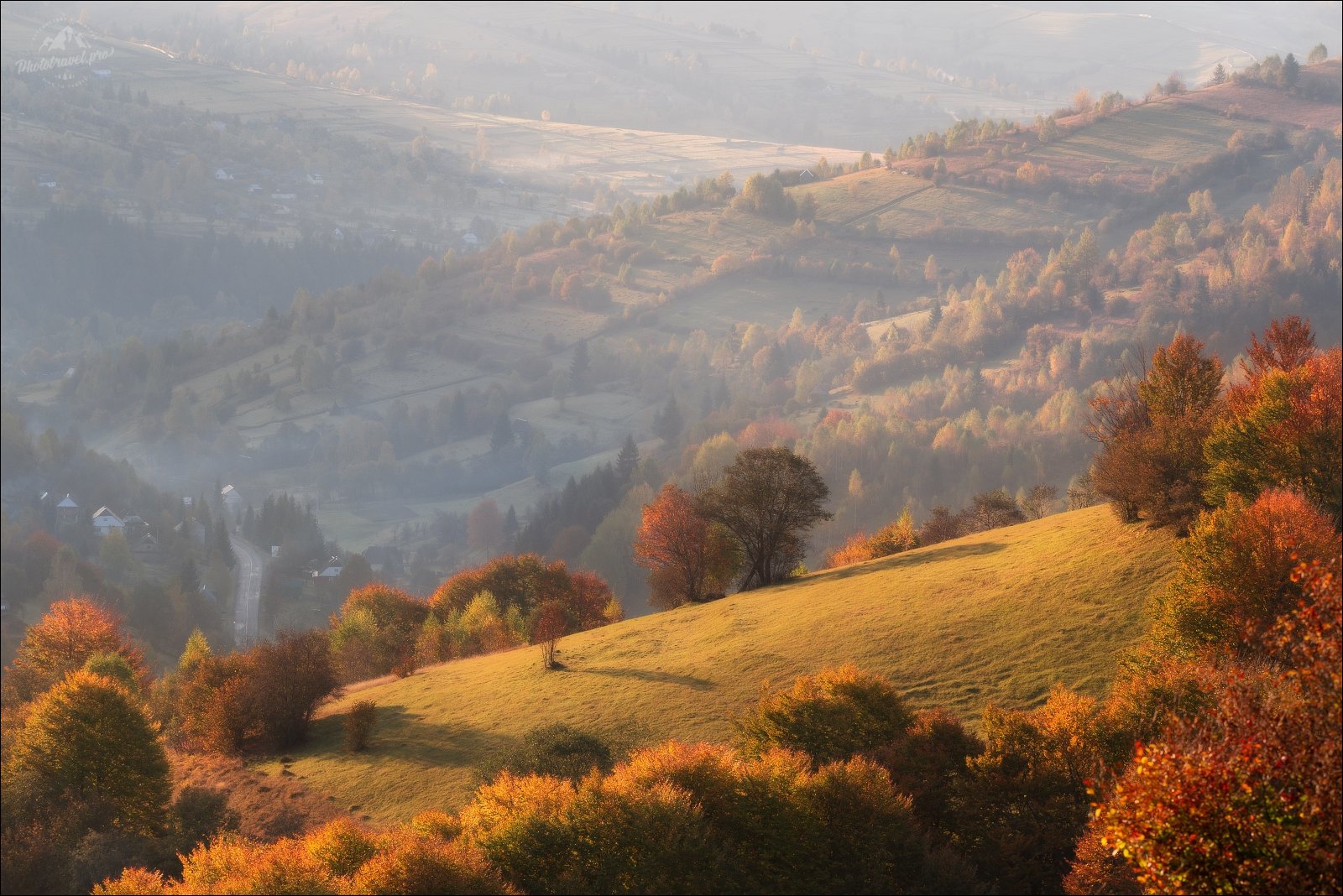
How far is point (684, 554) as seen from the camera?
268ft

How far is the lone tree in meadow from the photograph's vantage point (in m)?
79.2

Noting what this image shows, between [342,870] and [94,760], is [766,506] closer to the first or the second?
[94,760]

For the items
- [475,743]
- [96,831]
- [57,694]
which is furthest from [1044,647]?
[57,694]

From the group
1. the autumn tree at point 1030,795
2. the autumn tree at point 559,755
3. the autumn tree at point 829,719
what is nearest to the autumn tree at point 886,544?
the autumn tree at point 559,755

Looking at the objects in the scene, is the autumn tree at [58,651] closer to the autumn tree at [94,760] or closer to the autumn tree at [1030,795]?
the autumn tree at [94,760]

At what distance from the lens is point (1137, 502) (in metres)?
57.2

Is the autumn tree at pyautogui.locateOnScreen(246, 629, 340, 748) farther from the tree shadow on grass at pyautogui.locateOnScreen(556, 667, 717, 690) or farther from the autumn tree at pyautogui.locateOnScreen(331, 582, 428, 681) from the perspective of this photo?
the tree shadow on grass at pyautogui.locateOnScreen(556, 667, 717, 690)

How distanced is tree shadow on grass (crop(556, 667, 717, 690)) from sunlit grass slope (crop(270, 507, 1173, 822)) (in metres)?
0.12

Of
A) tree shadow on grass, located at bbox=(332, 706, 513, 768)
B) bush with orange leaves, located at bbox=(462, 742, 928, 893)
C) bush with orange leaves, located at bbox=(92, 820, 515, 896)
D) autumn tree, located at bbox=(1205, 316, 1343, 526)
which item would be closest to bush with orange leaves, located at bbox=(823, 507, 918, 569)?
autumn tree, located at bbox=(1205, 316, 1343, 526)

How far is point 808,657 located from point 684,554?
88.2ft

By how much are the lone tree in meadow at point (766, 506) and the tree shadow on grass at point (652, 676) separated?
19276 mm

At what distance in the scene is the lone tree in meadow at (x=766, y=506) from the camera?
260ft

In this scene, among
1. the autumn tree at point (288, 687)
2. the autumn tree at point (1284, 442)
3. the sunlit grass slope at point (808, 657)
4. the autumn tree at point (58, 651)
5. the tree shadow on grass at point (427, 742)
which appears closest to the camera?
the sunlit grass slope at point (808, 657)

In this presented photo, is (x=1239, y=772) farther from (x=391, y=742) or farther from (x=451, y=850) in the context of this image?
(x=391, y=742)
